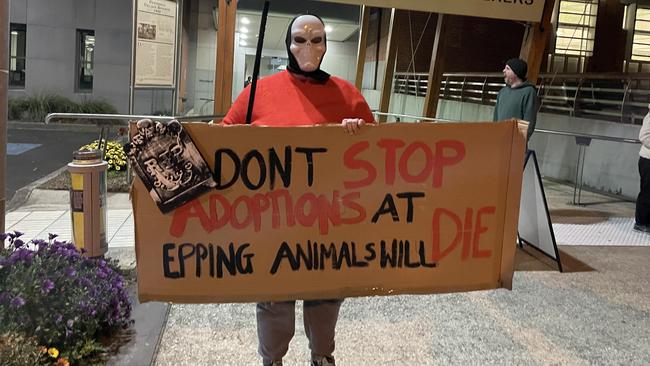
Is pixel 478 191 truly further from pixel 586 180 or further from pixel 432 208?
pixel 586 180

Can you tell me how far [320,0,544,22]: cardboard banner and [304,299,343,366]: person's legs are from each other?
14.5 ft

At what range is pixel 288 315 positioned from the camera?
2564mm

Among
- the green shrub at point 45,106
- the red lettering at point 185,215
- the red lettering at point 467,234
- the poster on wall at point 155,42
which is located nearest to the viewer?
the red lettering at point 185,215

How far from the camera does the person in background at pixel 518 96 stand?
19.1 ft

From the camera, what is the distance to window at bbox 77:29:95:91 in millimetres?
19000

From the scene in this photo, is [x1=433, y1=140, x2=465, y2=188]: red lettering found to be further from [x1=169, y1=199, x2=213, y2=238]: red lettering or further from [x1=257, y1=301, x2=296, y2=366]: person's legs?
[x1=169, y1=199, x2=213, y2=238]: red lettering

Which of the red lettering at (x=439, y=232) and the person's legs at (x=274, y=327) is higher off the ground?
the red lettering at (x=439, y=232)

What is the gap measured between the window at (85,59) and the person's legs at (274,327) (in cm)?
1843

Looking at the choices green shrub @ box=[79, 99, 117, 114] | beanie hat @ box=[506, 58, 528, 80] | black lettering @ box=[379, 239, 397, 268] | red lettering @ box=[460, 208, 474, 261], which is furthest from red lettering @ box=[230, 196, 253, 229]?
green shrub @ box=[79, 99, 117, 114]

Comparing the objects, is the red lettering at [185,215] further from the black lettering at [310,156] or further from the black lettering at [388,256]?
the black lettering at [388,256]

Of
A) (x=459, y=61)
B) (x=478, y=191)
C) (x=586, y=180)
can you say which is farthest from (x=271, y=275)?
(x=459, y=61)

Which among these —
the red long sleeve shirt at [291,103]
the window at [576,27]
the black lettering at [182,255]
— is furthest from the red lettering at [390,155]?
the window at [576,27]

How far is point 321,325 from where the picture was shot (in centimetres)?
262

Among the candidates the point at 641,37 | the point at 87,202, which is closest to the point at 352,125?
the point at 87,202
